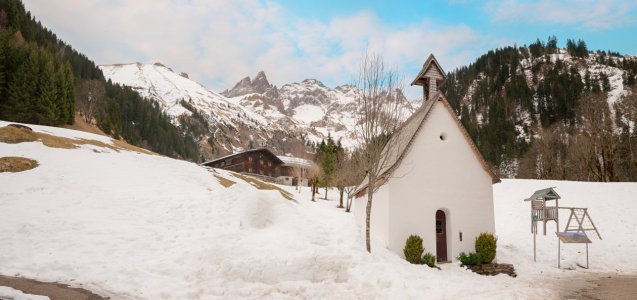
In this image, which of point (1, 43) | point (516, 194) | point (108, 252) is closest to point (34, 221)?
point (108, 252)

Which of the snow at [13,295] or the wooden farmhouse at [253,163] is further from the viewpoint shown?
the wooden farmhouse at [253,163]

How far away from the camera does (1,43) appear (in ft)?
140

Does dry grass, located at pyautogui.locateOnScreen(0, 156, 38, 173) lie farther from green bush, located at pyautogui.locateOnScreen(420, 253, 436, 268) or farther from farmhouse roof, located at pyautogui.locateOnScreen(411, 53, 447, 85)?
farmhouse roof, located at pyautogui.locateOnScreen(411, 53, 447, 85)

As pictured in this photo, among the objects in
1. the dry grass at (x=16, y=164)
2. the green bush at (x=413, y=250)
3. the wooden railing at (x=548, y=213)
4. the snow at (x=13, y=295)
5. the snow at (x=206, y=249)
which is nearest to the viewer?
the snow at (x=13, y=295)

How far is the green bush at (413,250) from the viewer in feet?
44.6

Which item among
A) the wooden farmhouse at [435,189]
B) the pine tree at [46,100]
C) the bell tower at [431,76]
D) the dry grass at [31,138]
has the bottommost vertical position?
the wooden farmhouse at [435,189]

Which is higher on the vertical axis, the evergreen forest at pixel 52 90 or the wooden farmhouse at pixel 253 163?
the evergreen forest at pixel 52 90

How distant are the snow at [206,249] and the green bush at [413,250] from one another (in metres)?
0.46

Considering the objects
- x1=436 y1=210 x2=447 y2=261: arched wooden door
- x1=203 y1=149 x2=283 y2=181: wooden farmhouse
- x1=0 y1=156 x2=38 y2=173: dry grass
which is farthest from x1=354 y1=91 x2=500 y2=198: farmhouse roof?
x1=203 y1=149 x2=283 y2=181: wooden farmhouse

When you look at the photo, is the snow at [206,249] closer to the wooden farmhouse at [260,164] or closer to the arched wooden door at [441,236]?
the arched wooden door at [441,236]

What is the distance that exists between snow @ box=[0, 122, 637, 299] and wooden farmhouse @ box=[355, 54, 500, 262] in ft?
4.27

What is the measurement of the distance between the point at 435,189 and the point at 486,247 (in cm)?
363

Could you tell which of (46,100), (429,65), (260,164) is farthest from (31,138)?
(260,164)

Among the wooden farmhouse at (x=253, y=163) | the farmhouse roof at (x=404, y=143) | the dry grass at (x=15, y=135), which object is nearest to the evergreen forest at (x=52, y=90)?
the dry grass at (x=15, y=135)
